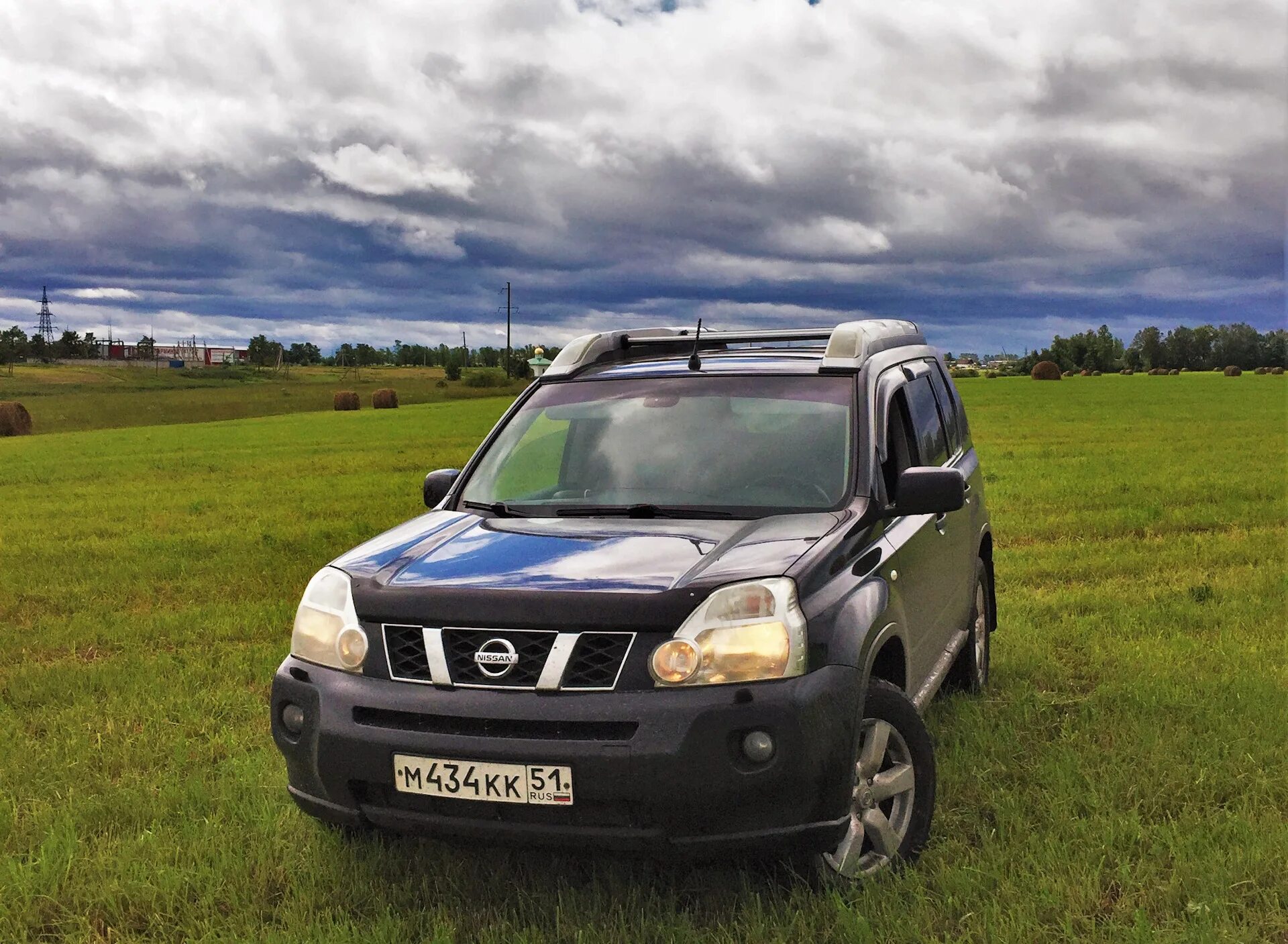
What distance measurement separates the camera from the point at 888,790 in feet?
12.8

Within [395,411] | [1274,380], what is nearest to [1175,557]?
[395,411]

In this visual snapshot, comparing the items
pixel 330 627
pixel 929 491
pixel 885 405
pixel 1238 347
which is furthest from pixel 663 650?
pixel 1238 347

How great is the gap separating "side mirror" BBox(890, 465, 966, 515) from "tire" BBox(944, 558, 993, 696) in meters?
1.86

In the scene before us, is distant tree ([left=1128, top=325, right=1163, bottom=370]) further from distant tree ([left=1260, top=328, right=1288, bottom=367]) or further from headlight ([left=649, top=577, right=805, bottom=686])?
headlight ([left=649, top=577, right=805, bottom=686])

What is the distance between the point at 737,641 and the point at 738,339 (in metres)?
2.73

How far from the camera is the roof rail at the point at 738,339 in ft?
16.4

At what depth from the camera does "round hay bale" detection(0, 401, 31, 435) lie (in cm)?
4303

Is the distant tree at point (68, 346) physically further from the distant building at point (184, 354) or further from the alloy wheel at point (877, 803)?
the alloy wheel at point (877, 803)

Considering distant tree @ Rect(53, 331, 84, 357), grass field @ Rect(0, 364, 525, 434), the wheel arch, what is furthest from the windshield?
distant tree @ Rect(53, 331, 84, 357)

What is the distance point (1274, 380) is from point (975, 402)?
31.3m

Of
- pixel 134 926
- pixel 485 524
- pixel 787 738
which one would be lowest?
pixel 134 926

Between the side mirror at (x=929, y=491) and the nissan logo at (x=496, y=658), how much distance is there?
1.64 m

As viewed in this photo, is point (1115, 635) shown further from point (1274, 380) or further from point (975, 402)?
point (1274, 380)

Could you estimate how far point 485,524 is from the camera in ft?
14.5
